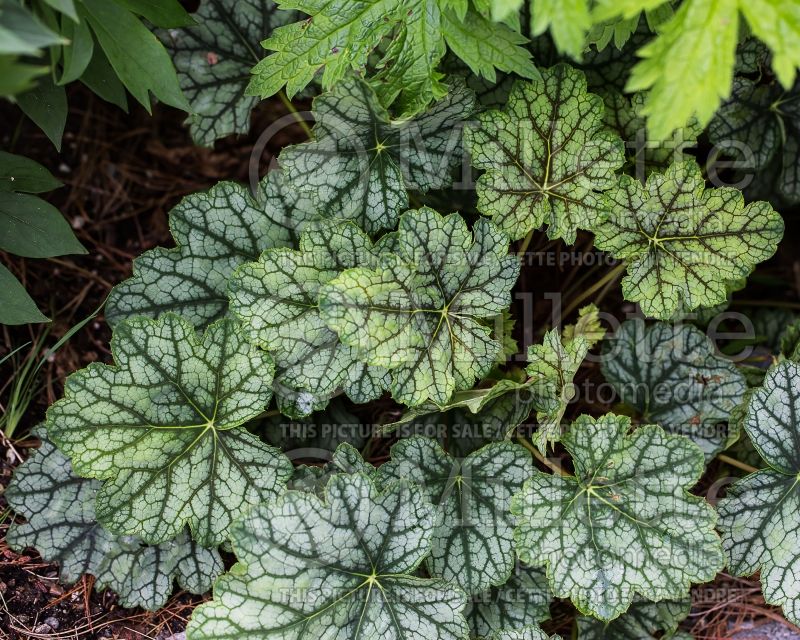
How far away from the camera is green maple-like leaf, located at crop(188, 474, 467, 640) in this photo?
1.87 metres

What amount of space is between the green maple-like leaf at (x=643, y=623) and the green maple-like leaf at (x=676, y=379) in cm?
47

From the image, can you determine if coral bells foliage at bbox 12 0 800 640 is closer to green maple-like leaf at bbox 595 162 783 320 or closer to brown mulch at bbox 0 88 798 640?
green maple-like leaf at bbox 595 162 783 320

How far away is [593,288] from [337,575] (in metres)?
1.24

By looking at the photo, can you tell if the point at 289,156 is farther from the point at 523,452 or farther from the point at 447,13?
the point at 523,452

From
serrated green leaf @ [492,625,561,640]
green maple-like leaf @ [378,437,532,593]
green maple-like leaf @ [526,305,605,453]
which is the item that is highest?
green maple-like leaf @ [526,305,605,453]

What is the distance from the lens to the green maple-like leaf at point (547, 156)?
2125 mm

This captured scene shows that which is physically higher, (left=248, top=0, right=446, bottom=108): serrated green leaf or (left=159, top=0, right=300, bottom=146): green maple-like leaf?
(left=159, top=0, right=300, bottom=146): green maple-like leaf

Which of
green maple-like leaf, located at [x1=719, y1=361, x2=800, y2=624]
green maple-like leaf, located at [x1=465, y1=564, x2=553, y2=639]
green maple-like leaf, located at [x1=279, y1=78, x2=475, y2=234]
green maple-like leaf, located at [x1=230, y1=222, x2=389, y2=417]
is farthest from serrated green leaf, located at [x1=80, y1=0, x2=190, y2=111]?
green maple-like leaf, located at [x1=719, y1=361, x2=800, y2=624]

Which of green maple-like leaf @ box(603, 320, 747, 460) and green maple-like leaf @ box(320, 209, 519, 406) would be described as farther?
green maple-like leaf @ box(603, 320, 747, 460)

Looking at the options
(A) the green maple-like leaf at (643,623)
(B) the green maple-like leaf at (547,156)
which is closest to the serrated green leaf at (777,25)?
(B) the green maple-like leaf at (547,156)

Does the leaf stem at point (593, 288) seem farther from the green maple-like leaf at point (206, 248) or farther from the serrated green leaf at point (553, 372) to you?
the green maple-like leaf at point (206, 248)

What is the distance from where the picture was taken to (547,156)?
7.12 ft

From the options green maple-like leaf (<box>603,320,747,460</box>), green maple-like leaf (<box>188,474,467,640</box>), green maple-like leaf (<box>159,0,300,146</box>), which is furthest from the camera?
green maple-like leaf (<box>159,0,300,146</box>)

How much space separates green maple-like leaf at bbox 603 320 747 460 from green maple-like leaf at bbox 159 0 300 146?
1.44m
